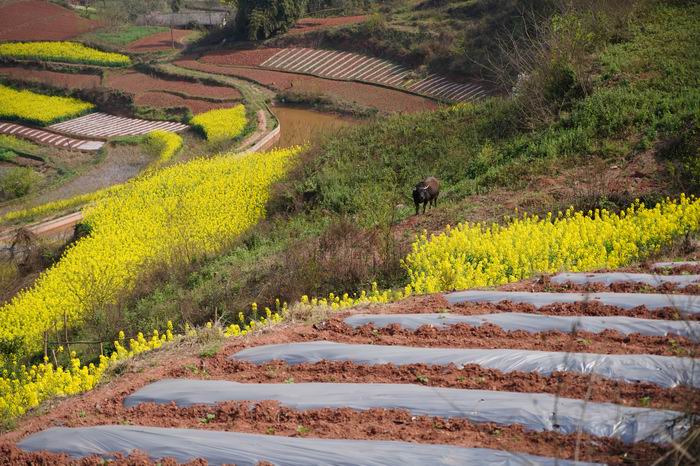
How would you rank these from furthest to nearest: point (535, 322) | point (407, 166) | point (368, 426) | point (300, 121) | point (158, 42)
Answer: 1. point (158, 42)
2. point (300, 121)
3. point (407, 166)
4. point (535, 322)
5. point (368, 426)

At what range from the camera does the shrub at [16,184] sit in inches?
1309

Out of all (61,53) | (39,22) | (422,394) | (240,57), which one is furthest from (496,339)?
(39,22)

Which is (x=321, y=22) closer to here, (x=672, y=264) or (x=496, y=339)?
(x=672, y=264)

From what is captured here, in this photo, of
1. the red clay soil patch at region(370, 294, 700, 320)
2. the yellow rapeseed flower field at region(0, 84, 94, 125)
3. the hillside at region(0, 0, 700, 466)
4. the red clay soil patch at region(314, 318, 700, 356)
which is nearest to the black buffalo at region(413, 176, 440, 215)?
the hillside at region(0, 0, 700, 466)

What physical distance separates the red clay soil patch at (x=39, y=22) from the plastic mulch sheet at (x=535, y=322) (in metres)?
62.7

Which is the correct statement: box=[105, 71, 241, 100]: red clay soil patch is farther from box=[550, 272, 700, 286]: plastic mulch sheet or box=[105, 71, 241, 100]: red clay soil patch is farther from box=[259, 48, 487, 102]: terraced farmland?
box=[550, 272, 700, 286]: plastic mulch sheet

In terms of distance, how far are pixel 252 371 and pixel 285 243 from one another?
9.16m

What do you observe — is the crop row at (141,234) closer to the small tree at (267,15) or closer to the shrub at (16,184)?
the shrub at (16,184)

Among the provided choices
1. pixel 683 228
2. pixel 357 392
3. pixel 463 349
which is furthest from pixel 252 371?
pixel 683 228

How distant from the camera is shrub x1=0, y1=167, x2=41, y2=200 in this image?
109ft

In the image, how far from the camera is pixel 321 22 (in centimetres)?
5756

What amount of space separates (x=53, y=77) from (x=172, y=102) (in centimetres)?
1368

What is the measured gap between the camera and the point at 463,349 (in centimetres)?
661

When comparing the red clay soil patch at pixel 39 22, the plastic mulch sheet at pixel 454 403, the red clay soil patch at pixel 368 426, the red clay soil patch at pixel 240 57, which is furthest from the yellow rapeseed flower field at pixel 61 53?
the red clay soil patch at pixel 368 426
